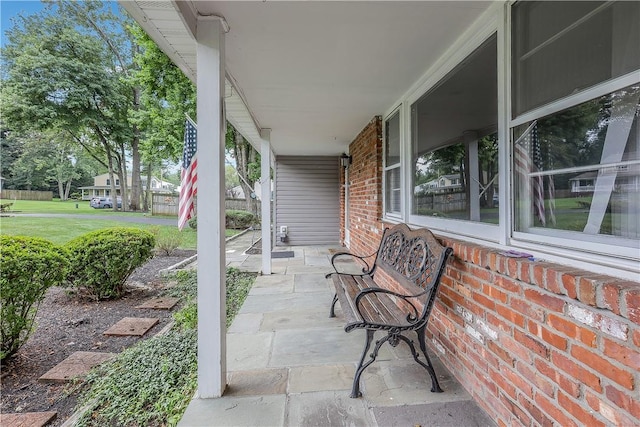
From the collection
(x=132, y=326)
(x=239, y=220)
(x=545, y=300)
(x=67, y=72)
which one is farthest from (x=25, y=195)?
(x=545, y=300)

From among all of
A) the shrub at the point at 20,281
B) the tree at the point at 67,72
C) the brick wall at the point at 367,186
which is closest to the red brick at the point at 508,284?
the brick wall at the point at 367,186

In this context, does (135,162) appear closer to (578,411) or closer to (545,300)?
(545,300)

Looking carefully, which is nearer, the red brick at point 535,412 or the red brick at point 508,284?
the red brick at point 535,412

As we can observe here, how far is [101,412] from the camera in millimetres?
1869

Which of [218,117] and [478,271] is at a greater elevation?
[218,117]

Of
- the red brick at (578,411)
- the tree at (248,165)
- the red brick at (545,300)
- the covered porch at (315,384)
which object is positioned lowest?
the covered porch at (315,384)

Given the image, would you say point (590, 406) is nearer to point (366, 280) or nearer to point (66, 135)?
point (366, 280)

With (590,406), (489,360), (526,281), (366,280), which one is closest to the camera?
(590,406)

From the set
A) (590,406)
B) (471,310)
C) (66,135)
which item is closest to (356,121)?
(471,310)

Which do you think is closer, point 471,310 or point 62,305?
point 471,310

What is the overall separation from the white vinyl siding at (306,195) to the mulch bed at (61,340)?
389cm

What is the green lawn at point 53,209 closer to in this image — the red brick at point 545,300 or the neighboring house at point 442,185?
the neighboring house at point 442,185

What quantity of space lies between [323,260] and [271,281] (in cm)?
174

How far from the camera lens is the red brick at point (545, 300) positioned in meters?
1.21
